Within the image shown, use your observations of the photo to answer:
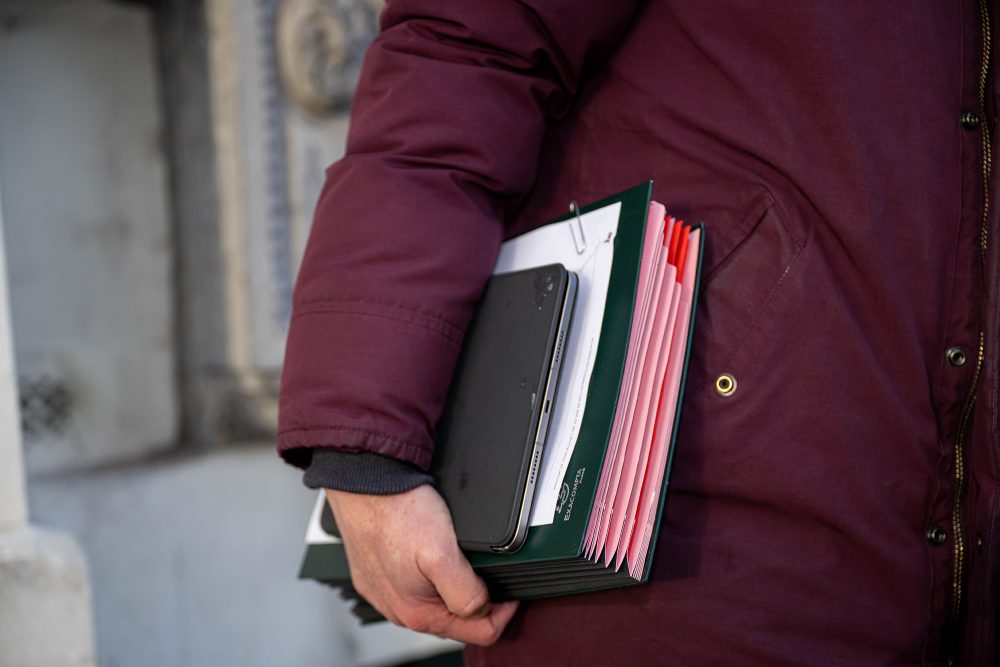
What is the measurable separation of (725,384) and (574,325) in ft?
0.47

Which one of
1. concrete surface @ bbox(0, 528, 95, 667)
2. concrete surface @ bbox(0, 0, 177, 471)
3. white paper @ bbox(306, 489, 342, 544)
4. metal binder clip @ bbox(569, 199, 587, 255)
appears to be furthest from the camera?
concrete surface @ bbox(0, 0, 177, 471)

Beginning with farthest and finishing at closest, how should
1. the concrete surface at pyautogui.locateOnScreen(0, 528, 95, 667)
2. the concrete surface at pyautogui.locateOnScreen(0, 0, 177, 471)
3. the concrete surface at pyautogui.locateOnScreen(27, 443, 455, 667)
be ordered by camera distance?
the concrete surface at pyautogui.locateOnScreen(0, 0, 177, 471)
the concrete surface at pyautogui.locateOnScreen(27, 443, 455, 667)
the concrete surface at pyautogui.locateOnScreen(0, 528, 95, 667)

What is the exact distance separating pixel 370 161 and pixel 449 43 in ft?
0.43

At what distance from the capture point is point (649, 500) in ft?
2.48

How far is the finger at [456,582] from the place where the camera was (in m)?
0.76

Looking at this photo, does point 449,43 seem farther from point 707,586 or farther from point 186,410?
point 186,410

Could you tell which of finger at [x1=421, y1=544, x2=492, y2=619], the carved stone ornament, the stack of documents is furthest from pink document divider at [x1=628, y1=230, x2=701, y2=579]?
the carved stone ornament

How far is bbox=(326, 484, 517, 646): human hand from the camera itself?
77cm

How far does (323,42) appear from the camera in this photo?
214cm

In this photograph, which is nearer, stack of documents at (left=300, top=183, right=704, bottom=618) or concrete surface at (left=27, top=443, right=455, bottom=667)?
stack of documents at (left=300, top=183, right=704, bottom=618)

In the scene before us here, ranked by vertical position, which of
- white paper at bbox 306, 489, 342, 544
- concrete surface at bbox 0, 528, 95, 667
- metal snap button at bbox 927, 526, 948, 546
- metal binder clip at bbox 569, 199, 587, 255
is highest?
metal binder clip at bbox 569, 199, 587, 255

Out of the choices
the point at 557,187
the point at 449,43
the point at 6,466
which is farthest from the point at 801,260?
the point at 6,466

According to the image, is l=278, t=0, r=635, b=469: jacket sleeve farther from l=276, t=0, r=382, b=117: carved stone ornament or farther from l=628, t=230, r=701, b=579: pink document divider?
l=276, t=0, r=382, b=117: carved stone ornament

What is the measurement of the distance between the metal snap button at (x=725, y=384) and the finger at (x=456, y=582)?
271mm
